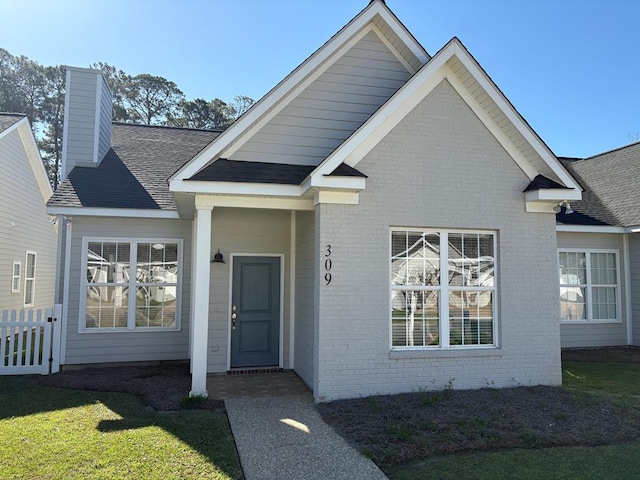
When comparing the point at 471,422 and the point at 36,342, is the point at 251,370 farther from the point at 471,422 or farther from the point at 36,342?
the point at 471,422

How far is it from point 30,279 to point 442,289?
15.5 m

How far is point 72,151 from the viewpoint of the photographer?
1198 cm

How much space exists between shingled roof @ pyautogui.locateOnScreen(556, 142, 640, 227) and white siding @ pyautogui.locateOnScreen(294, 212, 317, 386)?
7.62m

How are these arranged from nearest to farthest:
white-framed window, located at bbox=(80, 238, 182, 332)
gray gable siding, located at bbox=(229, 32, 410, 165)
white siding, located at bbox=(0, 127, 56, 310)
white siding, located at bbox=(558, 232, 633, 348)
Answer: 1. gray gable siding, located at bbox=(229, 32, 410, 165)
2. white-framed window, located at bbox=(80, 238, 182, 332)
3. white siding, located at bbox=(558, 232, 633, 348)
4. white siding, located at bbox=(0, 127, 56, 310)

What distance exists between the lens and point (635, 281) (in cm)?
1228

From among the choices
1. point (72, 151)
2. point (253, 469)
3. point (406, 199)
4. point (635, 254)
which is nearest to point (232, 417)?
point (253, 469)

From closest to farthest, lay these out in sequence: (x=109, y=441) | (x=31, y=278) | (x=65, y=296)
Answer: (x=109, y=441) < (x=65, y=296) < (x=31, y=278)

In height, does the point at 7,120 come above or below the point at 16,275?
above

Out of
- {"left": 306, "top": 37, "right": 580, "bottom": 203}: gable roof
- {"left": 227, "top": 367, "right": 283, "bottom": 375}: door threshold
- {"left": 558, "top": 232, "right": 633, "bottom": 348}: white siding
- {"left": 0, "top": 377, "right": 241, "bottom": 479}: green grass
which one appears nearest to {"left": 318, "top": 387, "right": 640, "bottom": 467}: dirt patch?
{"left": 0, "top": 377, "right": 241, "bottom": 479}: green grass

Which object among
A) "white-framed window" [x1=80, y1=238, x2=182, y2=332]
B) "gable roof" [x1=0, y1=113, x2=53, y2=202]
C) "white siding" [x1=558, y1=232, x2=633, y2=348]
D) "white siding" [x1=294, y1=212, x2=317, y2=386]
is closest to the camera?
"white siding" [x1=294, y1=212, x2=317, y2=386]

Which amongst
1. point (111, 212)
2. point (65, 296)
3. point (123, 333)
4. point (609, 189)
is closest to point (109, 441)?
point (123, 333)

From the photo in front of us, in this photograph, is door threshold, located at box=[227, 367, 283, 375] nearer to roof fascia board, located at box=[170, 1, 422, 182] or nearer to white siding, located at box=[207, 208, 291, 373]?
white siding, located at box=[207, 208, 291, 373]

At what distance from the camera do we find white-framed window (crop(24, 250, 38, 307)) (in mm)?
15953

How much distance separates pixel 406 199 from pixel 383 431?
3684 mm
